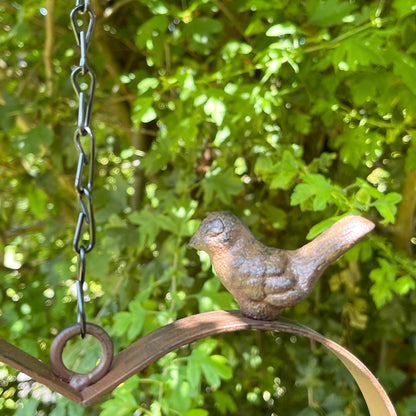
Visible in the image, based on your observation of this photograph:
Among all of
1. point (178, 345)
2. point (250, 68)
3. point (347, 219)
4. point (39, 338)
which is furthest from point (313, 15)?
point (39, 338)

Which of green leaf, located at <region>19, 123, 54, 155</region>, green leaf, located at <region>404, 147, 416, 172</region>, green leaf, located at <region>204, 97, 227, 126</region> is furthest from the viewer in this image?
green leaf, located at <region>19, 123, 54, 155</region>

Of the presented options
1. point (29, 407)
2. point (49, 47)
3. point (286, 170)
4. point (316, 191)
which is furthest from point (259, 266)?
point (49, 47)

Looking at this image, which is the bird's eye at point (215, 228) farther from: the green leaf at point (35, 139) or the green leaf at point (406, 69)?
the green leaf at point (35, 139)

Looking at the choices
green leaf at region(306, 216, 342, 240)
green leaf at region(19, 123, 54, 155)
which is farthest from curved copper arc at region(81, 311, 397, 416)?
green leaf at region(19, 123, 54, 155)

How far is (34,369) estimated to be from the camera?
1.32 feet

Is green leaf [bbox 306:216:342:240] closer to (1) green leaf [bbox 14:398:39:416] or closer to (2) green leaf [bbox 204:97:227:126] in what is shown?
(2) green leaf [bbox 204:97:227:126]

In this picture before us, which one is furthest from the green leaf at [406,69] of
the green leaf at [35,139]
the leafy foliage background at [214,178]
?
the green leaf at [35,139]

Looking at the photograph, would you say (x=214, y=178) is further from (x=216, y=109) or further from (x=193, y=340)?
(x=193, y=340)

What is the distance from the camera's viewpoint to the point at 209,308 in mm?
902

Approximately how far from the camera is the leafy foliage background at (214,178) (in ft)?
2.74

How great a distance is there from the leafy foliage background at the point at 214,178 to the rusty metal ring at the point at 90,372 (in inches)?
13.2

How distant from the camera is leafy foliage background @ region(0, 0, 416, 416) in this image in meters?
0.84

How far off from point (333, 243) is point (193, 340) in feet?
0.48

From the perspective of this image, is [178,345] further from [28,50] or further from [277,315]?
[28,50]
